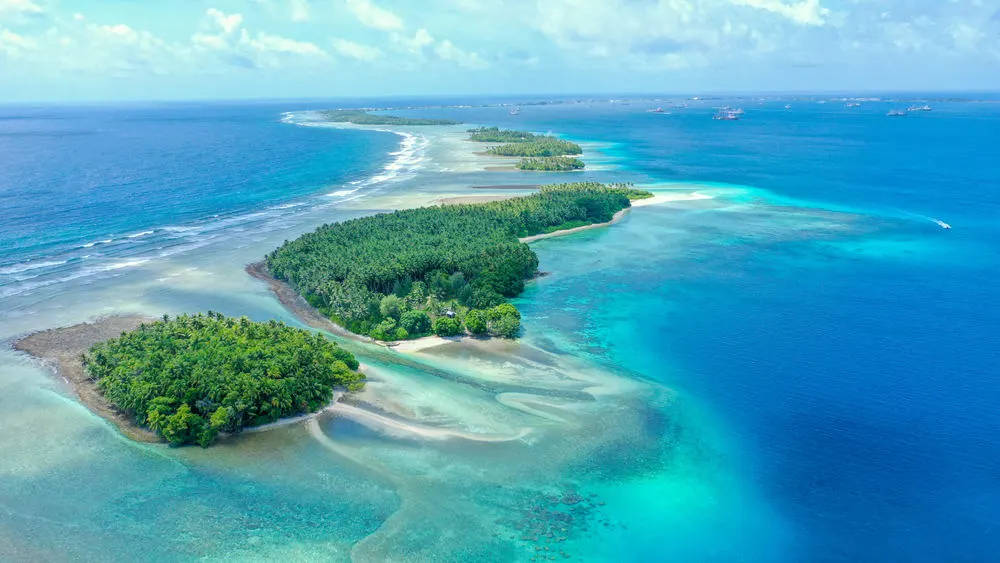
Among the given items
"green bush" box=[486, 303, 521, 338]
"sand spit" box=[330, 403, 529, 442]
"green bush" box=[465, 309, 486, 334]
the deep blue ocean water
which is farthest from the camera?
"green bush" box=[465, 309, 486, 334]

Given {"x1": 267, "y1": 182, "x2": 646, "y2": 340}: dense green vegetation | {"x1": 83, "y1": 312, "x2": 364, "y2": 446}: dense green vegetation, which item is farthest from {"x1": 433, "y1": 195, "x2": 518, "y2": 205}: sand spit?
{"x1": 83, "y1": 312, "x2": 364, "y2": 446}: dense green vegetation

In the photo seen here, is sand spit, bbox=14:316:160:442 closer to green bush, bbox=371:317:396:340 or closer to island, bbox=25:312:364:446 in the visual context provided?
island, bbox=25:312:364:446

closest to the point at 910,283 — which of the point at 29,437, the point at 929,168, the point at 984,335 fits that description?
the point at 984,335

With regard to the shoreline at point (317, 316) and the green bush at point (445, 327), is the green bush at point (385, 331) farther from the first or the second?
the green bush at point (445, 327)

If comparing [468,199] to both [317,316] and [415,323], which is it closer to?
[317,316]

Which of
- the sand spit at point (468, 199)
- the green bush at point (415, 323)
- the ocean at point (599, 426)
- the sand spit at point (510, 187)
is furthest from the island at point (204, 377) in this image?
the sand spit at point (510, 187)

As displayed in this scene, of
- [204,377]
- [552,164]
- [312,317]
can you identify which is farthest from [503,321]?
[552,164]
